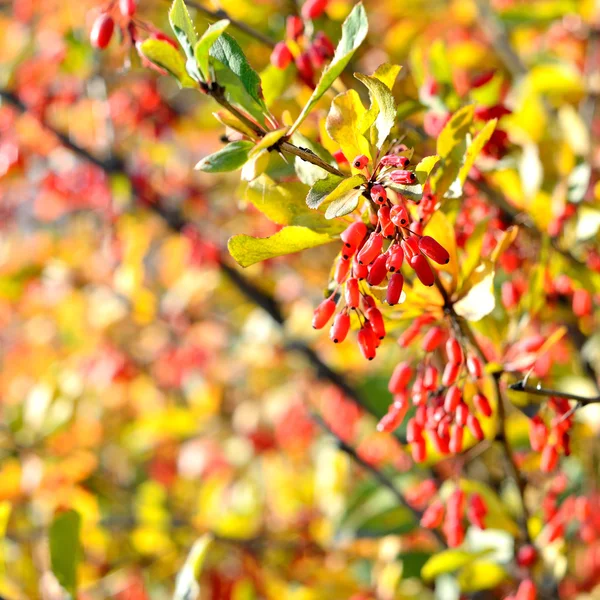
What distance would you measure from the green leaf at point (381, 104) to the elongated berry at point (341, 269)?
136 millimetres

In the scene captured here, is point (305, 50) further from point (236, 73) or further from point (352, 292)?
point (352, 292)

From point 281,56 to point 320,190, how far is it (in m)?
0.41

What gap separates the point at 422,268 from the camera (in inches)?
31.5

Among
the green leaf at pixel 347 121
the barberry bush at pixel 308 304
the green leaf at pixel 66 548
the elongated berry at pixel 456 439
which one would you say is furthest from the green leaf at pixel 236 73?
the green leaf at pixel 66 548

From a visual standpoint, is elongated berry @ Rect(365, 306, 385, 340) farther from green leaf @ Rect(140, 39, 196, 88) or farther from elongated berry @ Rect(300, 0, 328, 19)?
elongated berry @ Rect(300, 0, 328, 19)

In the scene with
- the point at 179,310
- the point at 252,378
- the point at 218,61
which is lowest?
the point at 252,378

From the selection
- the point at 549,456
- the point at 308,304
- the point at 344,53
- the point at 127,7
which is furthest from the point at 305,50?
the point at 308,304

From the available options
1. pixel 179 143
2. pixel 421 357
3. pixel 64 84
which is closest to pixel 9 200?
pixel 179 143

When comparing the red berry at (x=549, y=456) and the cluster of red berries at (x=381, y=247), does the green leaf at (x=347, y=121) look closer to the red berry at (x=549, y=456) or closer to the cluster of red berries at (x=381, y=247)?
the cluster of red berries at (x=381, y=247)

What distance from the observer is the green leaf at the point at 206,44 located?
78cm

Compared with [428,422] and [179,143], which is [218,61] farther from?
[179,143]

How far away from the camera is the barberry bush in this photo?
2.96 feet

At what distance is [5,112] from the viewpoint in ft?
7.74

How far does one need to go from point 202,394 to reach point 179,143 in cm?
134
